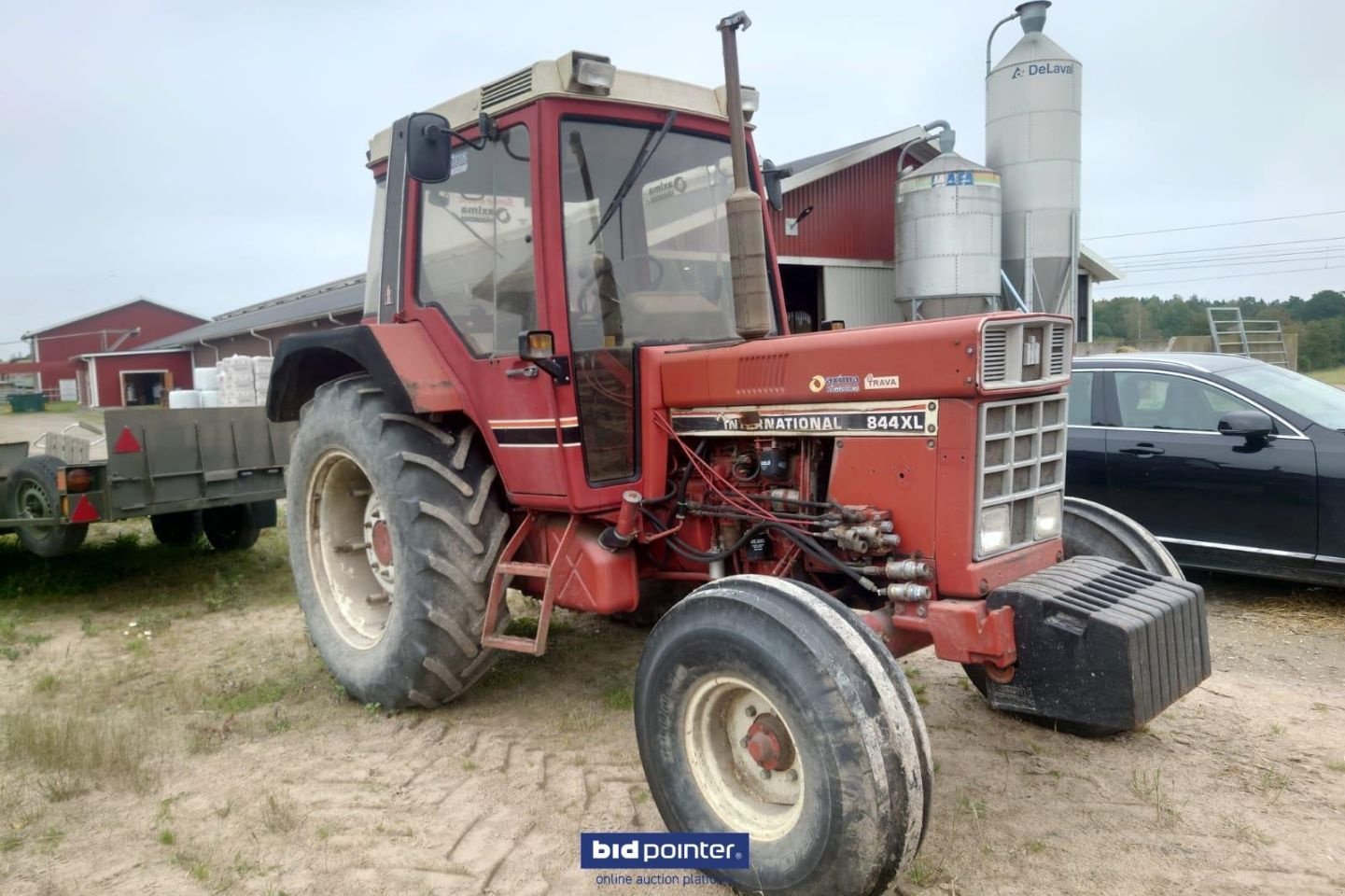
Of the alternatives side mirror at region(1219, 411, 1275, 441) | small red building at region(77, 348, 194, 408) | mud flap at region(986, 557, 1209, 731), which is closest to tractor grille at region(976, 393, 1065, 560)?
mud flap at region(986, 557, 1209, 731)

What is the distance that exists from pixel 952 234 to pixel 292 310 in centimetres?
1816

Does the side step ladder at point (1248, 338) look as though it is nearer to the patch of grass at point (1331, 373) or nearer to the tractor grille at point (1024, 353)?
the patch of grass at point (1331, 373)

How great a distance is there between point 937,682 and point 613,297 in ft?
7.47

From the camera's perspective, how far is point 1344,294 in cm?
3250

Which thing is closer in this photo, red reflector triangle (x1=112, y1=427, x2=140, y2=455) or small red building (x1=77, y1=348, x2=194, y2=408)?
red reflector triangle (x1=112, y1=427, x2=140, y2=455)

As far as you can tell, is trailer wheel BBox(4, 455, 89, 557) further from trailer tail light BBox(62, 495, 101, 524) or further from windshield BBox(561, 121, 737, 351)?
windshield BBox(561, 121, 737, 351)

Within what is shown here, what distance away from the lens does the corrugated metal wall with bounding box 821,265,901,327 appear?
1424 cm

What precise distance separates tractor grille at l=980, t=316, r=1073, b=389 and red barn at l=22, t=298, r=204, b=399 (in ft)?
153

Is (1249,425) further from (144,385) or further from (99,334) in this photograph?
(99,334)

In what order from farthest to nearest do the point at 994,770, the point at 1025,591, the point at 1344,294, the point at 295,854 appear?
the point at 1344,294 → the point at 994,770 → the point at 295,854 → the point at 1025,591

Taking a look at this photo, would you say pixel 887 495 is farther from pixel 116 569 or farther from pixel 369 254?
pixel 116 569

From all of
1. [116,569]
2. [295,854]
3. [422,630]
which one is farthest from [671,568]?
[116,569]

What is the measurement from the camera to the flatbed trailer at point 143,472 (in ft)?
19.4

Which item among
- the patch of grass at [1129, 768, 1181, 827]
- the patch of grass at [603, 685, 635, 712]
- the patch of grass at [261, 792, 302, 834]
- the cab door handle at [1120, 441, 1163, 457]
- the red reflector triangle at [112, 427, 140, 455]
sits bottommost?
the patch of grass at [1129, 768, 1181, 827]
